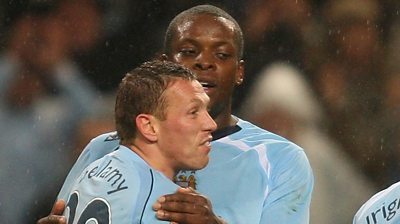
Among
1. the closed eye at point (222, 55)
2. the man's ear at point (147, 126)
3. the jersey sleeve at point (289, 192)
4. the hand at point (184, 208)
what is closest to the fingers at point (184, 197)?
the hand at point (184, 208)

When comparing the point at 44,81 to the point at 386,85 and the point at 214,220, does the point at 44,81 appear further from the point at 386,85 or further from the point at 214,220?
the point at 214,220

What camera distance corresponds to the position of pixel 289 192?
3.05 meters

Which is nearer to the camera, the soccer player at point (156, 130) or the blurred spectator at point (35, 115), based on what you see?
the soccer player at point (156, 130)

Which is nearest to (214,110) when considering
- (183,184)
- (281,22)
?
(183,184)

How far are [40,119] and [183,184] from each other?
1.52 m

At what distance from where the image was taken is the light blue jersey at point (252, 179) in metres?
3.02

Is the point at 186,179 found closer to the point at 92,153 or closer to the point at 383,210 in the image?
the point at 92,153

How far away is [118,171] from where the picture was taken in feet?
8.25

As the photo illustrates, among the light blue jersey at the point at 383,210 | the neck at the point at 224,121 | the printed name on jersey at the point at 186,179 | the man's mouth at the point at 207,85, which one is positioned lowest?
the light blue jersey at the point at 383,210

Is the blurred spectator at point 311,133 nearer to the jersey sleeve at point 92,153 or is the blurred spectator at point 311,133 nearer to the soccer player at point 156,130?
the jersey sleeve at point 92,153

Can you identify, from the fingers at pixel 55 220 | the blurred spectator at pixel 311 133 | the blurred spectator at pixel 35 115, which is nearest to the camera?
the fingers at pixel 55 220

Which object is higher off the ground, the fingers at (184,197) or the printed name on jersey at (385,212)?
the fingers at (184,197)

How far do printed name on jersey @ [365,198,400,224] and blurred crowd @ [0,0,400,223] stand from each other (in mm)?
1384

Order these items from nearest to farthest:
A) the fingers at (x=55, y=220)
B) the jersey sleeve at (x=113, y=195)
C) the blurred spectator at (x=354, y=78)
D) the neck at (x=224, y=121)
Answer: the jersey sleeve at (x=113, y=195) < the fingers at (x=55, y=220) < the neck at (x=224, y=121) < the blurred spectator at (x=354, y=78)
